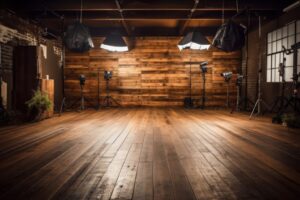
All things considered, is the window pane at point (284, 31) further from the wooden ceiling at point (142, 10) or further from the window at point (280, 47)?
the wooden ceiling at point (142, 10)

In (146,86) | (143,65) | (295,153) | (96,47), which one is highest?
(96,47)

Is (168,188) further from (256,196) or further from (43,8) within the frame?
(43,8)

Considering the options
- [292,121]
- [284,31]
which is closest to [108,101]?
[284,31]

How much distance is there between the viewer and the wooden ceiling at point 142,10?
6180mm

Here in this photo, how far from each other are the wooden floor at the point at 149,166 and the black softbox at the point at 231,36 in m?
3.66

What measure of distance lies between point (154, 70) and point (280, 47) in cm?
408

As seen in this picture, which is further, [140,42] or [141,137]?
[140,42]

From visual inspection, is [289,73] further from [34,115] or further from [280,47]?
[34,115]

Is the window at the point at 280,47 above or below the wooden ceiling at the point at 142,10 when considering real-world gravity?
below

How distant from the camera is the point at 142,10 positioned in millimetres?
6602

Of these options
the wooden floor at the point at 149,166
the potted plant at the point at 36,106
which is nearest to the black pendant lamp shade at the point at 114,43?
the potted plant at the point at 36,106

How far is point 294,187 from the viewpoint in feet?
5.48

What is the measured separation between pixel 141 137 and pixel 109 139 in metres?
0.43

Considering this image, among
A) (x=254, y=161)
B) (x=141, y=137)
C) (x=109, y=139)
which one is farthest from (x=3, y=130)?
(x=254, y=161)
